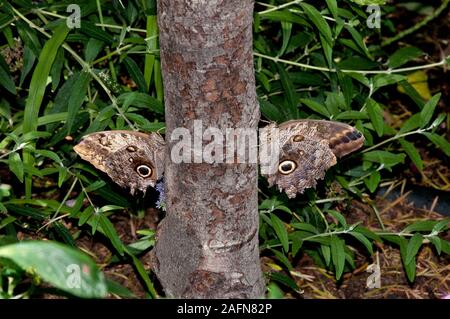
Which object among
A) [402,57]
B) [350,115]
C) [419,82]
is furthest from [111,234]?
[419,82]

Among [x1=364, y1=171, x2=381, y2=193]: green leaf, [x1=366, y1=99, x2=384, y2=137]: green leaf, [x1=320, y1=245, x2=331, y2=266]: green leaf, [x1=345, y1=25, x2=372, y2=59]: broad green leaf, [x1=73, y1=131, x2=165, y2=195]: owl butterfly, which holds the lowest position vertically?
[x1=320, y1=245, x2=331, y2=266]: green leaf

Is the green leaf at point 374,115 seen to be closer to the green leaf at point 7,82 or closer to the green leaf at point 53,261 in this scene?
the green leaf at point 7,82

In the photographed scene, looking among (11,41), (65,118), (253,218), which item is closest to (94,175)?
(65,118)

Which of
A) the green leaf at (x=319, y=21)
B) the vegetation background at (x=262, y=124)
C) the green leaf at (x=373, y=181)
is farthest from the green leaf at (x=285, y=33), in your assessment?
the green leaf at (x=373, y=181)

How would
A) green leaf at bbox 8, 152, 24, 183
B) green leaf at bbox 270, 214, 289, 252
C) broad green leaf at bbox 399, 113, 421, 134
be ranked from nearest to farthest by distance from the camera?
1. green leaf at bbox 8, 152, 24, 183
2. green leaf at bbox 270, 214, 289, 252
3. broad green leaf at bbox 399, 113, 421, 134

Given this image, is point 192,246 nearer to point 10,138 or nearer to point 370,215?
point 10,138

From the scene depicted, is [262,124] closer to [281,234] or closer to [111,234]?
[281,234]

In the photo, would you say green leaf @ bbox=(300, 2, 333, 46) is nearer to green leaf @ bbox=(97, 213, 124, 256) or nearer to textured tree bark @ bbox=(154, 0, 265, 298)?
textured tree bark @ bbox=(154, 0, 265, 298)

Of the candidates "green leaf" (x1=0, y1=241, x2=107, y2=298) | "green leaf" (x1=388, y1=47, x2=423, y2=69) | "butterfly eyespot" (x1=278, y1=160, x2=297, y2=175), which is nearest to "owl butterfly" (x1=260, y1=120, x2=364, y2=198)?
"butterfly eyespot" (x1=278, y1=160, x2=297, y2=175)
